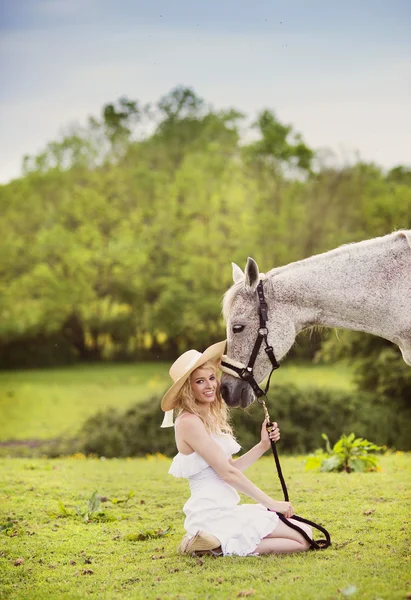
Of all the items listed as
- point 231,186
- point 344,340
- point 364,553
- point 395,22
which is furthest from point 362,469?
point 231,186

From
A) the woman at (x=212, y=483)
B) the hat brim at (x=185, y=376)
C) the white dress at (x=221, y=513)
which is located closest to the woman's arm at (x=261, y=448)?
the woman at (x=212, y=483)

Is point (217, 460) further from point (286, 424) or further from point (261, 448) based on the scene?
point (286, 424)

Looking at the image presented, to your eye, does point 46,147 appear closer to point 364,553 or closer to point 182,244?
point 182,244

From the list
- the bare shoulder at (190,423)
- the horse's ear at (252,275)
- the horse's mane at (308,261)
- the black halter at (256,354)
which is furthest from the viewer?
the horse's mane at (308,261)

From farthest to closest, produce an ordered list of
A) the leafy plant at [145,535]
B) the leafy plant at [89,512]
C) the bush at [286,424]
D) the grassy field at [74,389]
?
the grassy field at [74,389] < the bush at [286,424] < the leafy plant at [89,512] < the leafy plant at [145,535]

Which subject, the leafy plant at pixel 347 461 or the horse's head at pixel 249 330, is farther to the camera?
the leafy plant at pixel 347 461

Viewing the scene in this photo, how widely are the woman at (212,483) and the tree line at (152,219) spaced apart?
19540 millimetres

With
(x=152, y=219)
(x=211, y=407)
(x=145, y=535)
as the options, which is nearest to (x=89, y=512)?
(x=145, y=535)

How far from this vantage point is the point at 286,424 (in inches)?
458

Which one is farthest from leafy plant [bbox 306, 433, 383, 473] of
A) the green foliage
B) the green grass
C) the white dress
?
the green foliage

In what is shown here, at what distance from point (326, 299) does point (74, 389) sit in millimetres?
20799

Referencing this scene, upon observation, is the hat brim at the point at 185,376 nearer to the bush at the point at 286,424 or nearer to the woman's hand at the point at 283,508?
the woman's hand at the point at 283,508

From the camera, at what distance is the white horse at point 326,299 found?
463 centimetres

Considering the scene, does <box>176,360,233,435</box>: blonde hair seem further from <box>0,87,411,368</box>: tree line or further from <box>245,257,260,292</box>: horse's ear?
<box>0,87,411,368</box>: tree line
